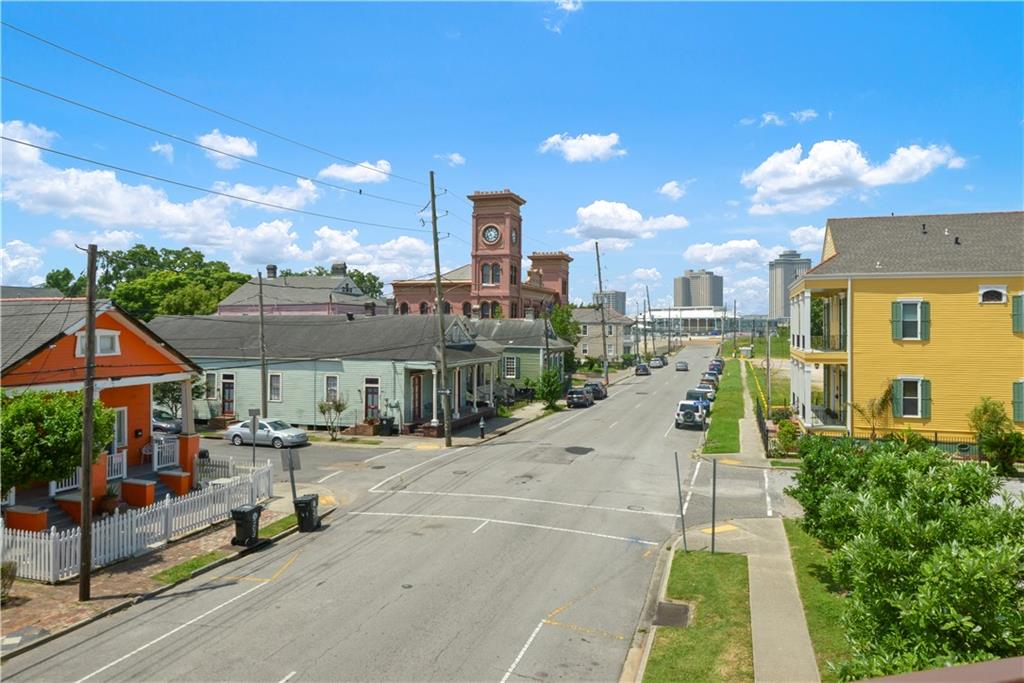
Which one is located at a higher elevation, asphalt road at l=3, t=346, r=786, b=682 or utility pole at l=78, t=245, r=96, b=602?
utility pole at l=78, t=245, r=96, b=602

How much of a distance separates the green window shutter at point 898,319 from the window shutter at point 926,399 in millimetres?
2283

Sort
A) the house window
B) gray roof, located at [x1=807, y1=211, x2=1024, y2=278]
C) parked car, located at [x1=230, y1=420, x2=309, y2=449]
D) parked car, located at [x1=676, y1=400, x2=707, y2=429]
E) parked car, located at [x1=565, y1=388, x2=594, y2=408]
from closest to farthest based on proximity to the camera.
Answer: the house window, gray roof, located at [x1=807, y1=211, x2=1024, y2=278], parked car, located at [x1=230, y1=420, x2=309, y2=449], parked car, located at [x1=676, y1=400, x2=707, y2=429], parked car, located at [x1=565, y1=388, x2=594, y2=408]

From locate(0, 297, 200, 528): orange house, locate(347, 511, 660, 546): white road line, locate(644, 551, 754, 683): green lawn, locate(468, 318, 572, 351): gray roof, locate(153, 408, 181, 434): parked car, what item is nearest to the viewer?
locate(644, 551, 754, 683): green lawn

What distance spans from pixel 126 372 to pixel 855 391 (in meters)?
29.4

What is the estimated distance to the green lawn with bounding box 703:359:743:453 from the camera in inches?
1323

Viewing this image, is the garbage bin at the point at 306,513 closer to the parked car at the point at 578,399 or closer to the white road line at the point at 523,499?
the white road line at the point at 523,499

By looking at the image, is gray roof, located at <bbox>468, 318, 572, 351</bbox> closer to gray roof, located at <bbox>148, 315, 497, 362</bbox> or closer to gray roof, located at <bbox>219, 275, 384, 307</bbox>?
gray roof, located at <bbox>148, 315, 497, 362</bbox>

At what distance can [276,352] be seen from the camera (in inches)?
1631

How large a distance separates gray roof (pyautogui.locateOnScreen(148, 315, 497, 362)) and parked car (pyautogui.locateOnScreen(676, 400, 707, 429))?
41.4 ft

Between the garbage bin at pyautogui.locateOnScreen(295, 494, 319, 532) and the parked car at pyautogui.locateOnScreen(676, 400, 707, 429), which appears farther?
the parked car at pyautogui.locateOnScreen(676, 400, 707, 429)

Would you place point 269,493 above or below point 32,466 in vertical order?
below

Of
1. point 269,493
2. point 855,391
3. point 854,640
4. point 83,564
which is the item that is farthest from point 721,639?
point 855,391

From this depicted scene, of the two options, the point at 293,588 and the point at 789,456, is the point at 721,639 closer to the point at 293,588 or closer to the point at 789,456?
the point at 293,588

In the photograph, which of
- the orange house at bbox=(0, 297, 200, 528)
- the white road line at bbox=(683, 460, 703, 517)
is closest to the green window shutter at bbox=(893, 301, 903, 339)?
the white road line at bbox=(683, 460, 703, 517)
